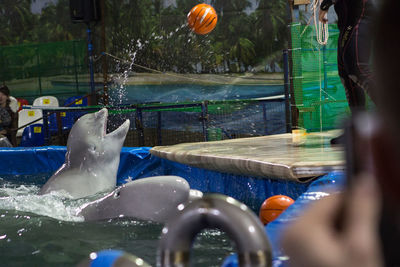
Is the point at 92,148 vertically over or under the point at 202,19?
under

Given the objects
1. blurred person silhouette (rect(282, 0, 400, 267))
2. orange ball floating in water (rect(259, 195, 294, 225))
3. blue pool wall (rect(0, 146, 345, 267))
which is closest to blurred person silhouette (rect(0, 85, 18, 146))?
blue pool wall (rect(0, 146, 345, 267))

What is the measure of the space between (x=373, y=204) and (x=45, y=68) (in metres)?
15.4

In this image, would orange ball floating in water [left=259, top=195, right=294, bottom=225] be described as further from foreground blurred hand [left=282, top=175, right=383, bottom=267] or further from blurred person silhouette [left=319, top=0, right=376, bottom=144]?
foreground blurred hand [left=282, top=175, right=383, bottom=267]

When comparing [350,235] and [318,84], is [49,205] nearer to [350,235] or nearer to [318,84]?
[350,235]

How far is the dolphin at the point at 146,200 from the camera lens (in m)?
2.41

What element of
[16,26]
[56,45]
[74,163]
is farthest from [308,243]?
[16,26]

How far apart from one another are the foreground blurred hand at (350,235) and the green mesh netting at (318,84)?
585 cm

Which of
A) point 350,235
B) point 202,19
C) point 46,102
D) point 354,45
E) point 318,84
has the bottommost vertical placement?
point 46,102

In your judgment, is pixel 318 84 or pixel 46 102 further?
pixel 46 102

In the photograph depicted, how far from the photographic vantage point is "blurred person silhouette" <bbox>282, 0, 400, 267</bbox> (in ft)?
0.71

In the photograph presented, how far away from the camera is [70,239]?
2465mm

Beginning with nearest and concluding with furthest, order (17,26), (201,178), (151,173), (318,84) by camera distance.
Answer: (201,178), (151,173), (318,84), (17,26)

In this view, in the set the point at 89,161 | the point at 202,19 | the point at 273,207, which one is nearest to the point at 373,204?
the point at 273,207

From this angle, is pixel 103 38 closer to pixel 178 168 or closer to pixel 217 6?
pixel 217 6
